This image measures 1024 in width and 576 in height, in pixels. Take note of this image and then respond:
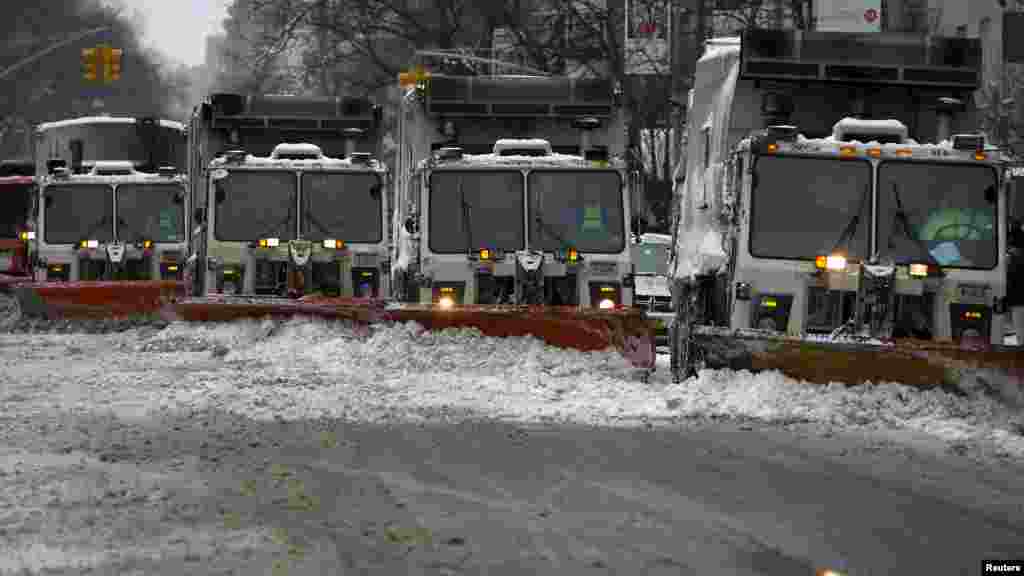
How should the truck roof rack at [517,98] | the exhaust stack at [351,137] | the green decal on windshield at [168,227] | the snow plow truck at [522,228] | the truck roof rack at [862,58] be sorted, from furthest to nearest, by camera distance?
the green decal on windshield at [168,227]
the exhaust stack at [351,137]
the truck roof rack at [517,98]
the snow plow truck at [522,228]
the truck roof rack at [862,58]

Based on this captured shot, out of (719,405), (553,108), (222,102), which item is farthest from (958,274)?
(222,102)

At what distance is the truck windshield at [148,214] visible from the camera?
79.1 feet

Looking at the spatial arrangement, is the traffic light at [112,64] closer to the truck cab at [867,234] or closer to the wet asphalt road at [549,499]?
the truck cab at [867,234]

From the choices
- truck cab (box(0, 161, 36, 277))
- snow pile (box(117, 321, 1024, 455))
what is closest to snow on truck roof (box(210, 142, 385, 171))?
snow pile (box(117, 321, 1024, 455))

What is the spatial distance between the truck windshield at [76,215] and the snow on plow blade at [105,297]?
290cm

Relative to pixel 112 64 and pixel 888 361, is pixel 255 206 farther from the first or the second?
pixel 112 64

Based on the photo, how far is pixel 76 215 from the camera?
24016 mm

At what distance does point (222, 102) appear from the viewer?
21.3m

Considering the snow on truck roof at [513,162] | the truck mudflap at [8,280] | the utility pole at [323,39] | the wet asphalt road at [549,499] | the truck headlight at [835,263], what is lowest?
the wet asphalt road at [549,499]

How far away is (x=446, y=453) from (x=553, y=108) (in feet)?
30.7

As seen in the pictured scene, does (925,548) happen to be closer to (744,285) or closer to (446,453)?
(446,453)

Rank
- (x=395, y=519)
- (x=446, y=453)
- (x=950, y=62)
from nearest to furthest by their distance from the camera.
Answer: (x=395, y=519), (x=446, y=453), (x=950, y=62)

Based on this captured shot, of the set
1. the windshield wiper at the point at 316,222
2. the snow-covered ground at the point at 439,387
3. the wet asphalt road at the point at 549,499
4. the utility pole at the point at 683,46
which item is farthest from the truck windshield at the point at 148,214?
the wet asphalt road at the point at 549,499

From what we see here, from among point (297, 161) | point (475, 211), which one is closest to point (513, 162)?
point (475, 211)
